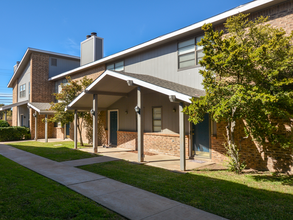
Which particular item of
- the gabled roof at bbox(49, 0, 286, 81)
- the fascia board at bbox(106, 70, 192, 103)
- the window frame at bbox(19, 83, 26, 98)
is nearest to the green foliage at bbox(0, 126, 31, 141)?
the window frame at bbox(19, 83, 26, 98)

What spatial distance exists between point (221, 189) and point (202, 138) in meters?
4.36

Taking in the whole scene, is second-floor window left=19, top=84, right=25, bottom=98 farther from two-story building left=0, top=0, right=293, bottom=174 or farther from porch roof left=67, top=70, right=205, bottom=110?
porch roof left=67, top=70, right=205, bottom=110

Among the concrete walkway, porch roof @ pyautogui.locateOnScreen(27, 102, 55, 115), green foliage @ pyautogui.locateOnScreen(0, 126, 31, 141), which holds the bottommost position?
the concrete walkway

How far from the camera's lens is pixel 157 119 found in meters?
12.3

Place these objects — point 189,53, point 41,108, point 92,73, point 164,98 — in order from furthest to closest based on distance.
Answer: point 41,108 → point 92,73 → point 164,98 → point 189,53

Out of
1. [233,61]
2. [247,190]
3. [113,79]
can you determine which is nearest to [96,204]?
[247,190]

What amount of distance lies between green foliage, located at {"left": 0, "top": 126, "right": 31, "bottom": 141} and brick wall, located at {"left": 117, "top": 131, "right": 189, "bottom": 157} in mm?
11584

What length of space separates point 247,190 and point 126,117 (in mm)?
9310

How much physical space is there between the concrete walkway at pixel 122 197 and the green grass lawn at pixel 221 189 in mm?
314

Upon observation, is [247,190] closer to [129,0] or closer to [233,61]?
[233,61]

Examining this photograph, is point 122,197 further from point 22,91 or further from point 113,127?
point 22,91

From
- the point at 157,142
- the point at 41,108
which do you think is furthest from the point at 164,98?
the point at 41,108

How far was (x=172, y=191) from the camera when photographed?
594 centimetres

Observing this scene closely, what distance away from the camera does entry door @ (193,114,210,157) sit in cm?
1008
